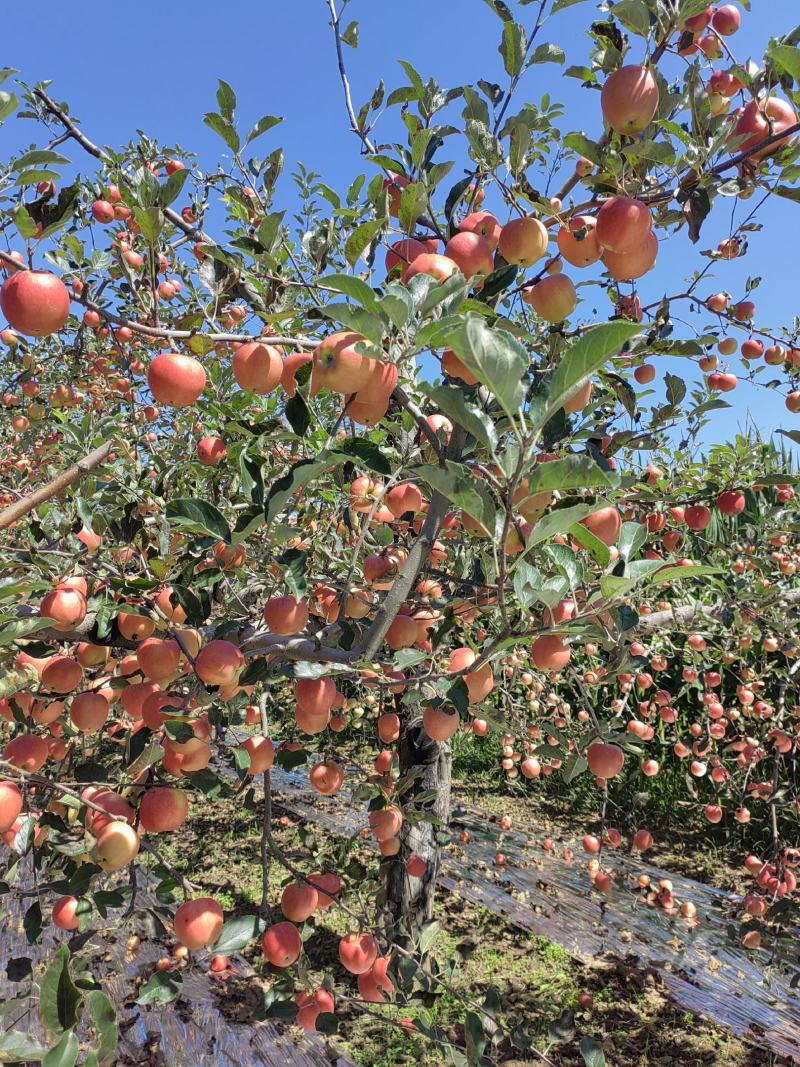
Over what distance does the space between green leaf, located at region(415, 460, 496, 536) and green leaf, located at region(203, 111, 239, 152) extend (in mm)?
905

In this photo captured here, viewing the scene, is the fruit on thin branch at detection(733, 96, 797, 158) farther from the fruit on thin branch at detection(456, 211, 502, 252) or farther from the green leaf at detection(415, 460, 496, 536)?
the green leaf at detection(415, 460, 496, 536)

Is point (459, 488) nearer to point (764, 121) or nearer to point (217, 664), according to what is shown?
point (217, 664)

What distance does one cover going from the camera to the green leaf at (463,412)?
791 mm

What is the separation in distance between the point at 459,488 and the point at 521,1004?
10.6 ft

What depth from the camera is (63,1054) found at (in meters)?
0.91

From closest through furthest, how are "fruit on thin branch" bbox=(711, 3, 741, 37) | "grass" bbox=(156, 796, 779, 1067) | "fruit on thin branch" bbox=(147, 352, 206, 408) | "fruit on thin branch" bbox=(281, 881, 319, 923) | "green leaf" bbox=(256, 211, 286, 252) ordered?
"green leaf" bbox=(256, 211, 286, 252) < "fruit on thin branch" bbox=(147, 352, 206, 408) < "fruit on thin branch" bbox=(711, 3, 741, 37) < "fruit on thin branch" bbox=(281, 881, 319, 923) < "grass" bbox=(156, 796, 779, 1067)

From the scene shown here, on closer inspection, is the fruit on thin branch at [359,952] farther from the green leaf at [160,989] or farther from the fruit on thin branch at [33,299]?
the fruit on thin branch at [33,299]

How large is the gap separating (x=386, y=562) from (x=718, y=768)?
234 cm

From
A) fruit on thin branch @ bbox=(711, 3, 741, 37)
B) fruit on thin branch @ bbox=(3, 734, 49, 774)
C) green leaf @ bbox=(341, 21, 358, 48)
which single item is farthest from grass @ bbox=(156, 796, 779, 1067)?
fruit on thin branch @ bbox=(711, 3, 741, 37)

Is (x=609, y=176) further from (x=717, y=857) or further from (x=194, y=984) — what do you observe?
(x=717, y=857)

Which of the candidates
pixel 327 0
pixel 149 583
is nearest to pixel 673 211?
pixel 327 0

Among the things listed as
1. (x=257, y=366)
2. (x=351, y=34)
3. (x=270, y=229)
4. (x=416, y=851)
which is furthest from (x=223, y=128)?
(x=416, y=851)

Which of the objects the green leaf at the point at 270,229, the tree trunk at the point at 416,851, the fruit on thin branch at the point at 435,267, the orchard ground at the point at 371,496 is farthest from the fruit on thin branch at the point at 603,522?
the tree trunk at the point at 416,851

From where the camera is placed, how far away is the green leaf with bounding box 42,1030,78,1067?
35.5 inches
